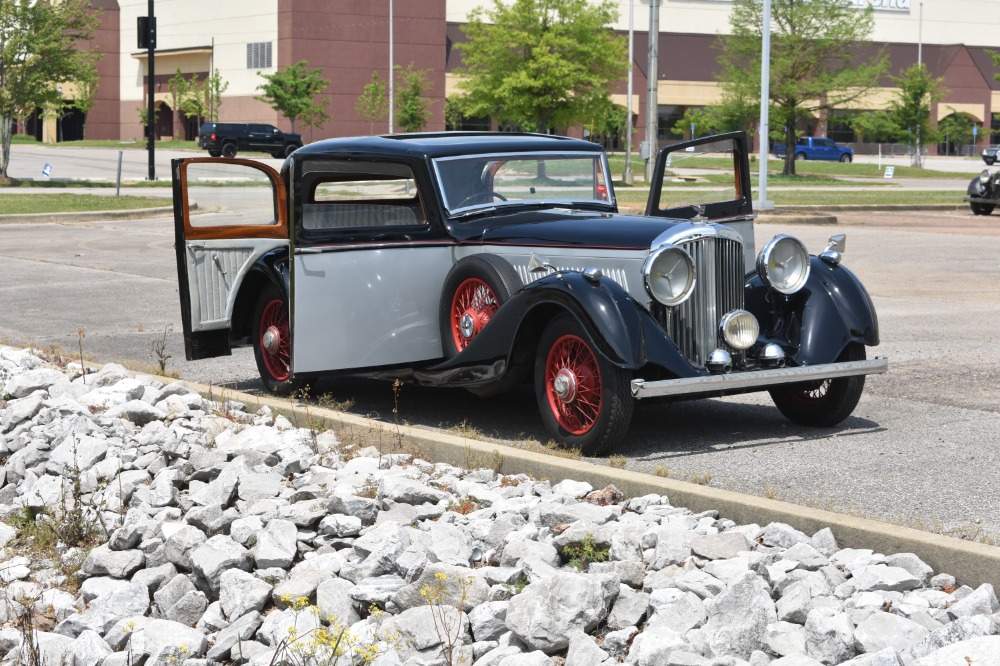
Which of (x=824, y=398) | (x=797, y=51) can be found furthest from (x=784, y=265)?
(x=797, y=51)

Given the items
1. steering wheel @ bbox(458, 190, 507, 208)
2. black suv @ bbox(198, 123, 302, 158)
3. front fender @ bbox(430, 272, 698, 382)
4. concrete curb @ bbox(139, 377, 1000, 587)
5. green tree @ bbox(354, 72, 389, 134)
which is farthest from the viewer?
green tree @ bbox(354, 72, 389, 134)

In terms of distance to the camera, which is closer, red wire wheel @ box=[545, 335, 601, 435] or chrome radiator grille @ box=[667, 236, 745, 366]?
red wire wheel @ box=[545, 335, 601, 435]

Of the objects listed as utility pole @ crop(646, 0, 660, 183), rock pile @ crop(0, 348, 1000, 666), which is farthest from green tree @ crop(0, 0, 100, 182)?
rock pile @ crop(0, 348, 1000, 666)

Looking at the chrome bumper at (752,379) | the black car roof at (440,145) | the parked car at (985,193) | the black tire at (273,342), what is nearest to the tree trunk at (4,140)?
the parked car at (985,193)

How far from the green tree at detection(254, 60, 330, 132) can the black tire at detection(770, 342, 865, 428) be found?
65.3 meters

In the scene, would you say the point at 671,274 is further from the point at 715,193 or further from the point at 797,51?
the point at 797,51

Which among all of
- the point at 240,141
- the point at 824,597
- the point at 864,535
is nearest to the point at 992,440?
the point at 864,535

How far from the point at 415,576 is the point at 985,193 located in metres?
27.9

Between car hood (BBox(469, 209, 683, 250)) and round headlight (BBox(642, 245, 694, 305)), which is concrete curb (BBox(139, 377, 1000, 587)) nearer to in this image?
round headlight (BBox(642, 245, 694, 305))

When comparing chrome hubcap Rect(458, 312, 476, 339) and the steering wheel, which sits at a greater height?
the steering wheel

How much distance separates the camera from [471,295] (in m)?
7.94

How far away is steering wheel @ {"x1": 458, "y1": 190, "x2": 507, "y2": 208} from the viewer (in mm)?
8250

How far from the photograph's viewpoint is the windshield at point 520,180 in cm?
827

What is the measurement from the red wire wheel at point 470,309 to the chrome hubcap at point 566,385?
2.49 ft
